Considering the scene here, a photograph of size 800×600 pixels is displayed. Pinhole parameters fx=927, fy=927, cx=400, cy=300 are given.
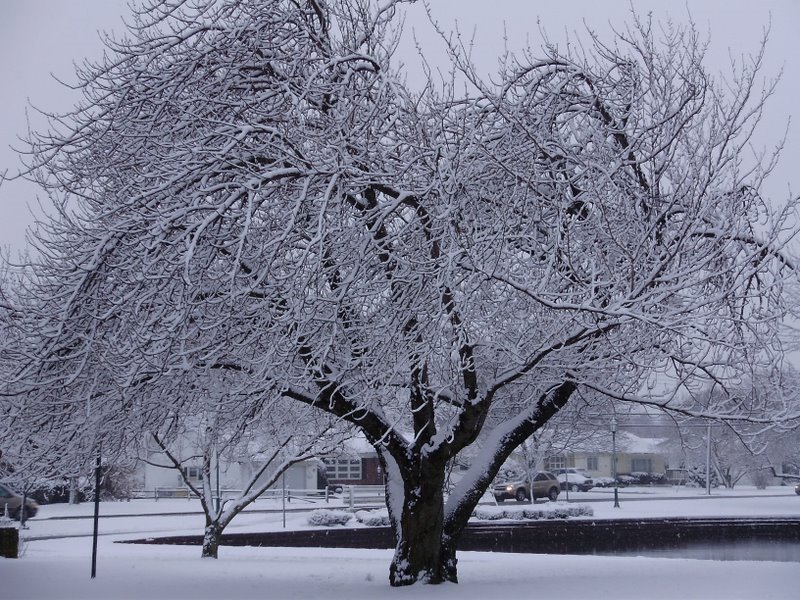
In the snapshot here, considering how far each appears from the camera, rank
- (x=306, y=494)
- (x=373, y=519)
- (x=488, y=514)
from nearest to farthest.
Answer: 1. (x=373, y=519)
2. (x=488, y=514)
3. (x=306, y=494)

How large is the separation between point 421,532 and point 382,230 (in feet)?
13.1

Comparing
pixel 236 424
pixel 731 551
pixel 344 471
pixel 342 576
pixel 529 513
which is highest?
pixel 236 424

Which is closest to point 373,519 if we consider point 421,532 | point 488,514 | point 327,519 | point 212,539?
point 327,519

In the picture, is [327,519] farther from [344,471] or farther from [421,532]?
[344,471]

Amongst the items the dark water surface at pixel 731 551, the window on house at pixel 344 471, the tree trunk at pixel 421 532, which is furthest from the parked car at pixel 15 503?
the window on house at pixel 344 471

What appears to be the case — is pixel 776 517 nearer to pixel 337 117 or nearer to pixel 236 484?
pixel 236 484

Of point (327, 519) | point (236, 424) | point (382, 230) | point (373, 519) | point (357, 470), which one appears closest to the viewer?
point (382, 230)

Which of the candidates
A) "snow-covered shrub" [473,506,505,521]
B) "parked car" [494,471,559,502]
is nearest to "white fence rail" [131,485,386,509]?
"parked car" [494,471,559,502]

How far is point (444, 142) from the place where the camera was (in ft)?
34.4

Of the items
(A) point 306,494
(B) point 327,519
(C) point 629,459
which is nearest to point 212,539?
(B) point 327,519

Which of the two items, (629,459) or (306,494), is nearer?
(306,494)

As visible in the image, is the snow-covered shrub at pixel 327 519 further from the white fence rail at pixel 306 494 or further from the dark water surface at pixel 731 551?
the dark water surface at pixel 731 551

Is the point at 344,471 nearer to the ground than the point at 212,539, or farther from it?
farther from it

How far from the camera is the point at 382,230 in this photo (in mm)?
10789
